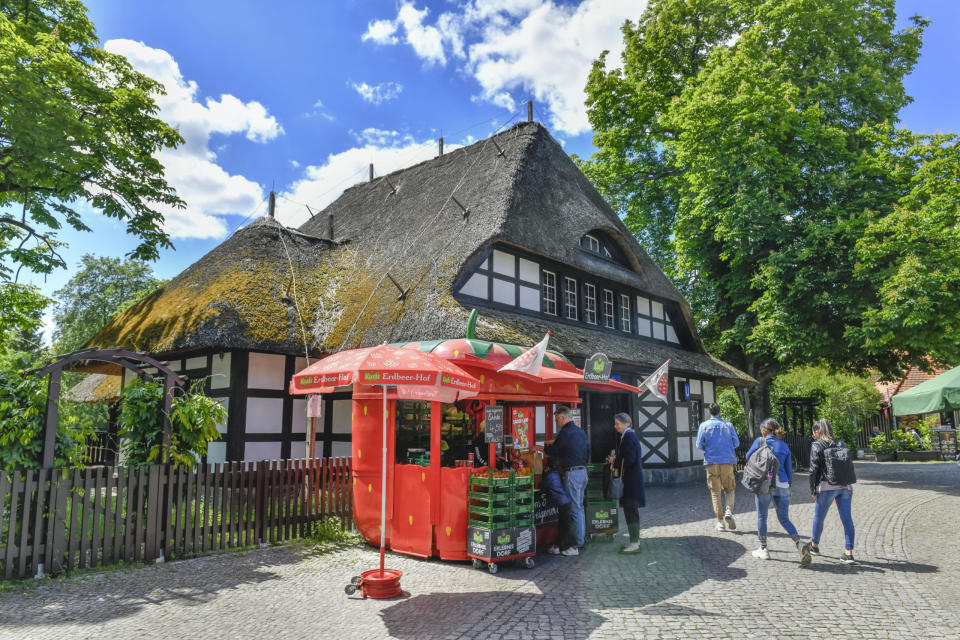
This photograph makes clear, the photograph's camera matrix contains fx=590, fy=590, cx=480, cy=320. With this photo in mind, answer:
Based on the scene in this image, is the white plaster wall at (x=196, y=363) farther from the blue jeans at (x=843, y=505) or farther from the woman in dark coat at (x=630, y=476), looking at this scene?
the blue jeans at (x=843, y=505)

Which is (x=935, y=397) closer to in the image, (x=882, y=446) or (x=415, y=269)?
(x=415, y=269)

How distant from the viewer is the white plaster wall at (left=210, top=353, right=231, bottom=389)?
11.0 metres

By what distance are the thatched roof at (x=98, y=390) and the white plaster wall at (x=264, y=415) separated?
6.05m

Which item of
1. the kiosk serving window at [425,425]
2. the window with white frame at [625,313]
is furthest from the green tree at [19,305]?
the window with white frame at [625,313]

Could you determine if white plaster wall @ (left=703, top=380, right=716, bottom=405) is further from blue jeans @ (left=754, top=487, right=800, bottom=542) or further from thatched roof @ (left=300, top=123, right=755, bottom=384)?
blue jeans @ (left=754, top=487, right=800, bottom=542)

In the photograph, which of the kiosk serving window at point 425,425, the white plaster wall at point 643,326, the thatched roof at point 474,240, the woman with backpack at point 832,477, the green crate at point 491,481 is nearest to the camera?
the green crate at point 491,481

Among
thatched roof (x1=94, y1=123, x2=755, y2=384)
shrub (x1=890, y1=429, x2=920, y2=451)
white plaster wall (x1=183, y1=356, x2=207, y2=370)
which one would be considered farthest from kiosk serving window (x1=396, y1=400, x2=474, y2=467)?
shrub (x1=890, y1=429, x2=920, y2=451)

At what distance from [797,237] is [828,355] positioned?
342 cm

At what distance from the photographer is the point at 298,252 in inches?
535

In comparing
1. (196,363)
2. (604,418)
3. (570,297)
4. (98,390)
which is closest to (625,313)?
(570,297)

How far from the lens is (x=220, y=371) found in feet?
36.6

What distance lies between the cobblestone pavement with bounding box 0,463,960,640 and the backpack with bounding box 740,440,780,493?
0.85 meters

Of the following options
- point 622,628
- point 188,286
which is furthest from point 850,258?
point 188,286

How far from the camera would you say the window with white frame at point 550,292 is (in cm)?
1289
